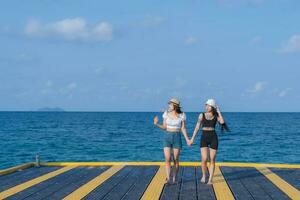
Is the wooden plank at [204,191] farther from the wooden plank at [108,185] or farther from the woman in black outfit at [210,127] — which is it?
the wooden plank at [108,185]

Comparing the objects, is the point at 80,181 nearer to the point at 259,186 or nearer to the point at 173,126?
the point at 173,126

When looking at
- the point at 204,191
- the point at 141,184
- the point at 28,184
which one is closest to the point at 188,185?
the point at 204,191

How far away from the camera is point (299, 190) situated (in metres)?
8.88

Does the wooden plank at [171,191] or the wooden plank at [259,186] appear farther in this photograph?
the wooden plank at [259,186]

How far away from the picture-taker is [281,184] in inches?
376

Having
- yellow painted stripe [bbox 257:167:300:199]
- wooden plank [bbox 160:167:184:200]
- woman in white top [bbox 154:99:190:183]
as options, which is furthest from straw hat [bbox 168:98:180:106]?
yellow painted stripe [bbox 257:167:300:199]

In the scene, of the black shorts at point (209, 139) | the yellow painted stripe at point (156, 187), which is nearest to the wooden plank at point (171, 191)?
the yellow painted stripe at point (156, 187)

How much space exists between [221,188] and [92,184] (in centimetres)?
292

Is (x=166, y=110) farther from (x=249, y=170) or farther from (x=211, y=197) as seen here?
(x=249, y=170)

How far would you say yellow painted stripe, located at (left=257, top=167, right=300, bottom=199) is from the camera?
8445 millimetres

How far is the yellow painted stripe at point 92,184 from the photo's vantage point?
829cm

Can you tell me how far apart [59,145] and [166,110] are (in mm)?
42392

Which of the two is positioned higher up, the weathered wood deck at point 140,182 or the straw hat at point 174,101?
the straw hat at point 174,101

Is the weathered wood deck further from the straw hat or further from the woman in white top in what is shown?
the straw hat
